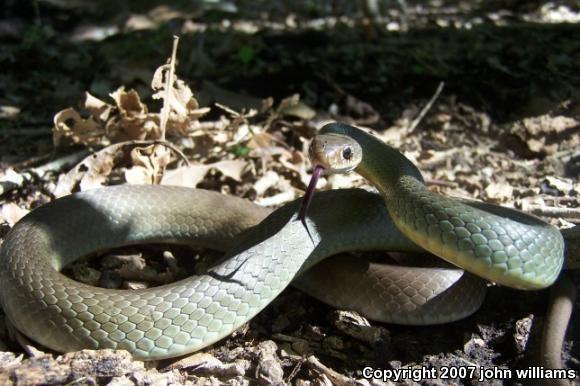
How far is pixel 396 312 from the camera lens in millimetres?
3715

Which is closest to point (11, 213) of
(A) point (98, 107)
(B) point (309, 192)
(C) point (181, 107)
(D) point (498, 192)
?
(A) point (98, 107)

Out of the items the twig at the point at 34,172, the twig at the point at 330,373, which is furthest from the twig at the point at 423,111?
the twig at the point at 330,373

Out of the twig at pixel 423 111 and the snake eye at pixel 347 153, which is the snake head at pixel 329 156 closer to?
the snake eye at pixel 347 153

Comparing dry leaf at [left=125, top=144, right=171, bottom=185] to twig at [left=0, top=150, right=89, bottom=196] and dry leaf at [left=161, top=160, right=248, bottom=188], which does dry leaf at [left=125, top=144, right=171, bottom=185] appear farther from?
twig at [left=0, top=150, right=89, bottom=196]

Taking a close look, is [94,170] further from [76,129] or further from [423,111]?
[423,111]

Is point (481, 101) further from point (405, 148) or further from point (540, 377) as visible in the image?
point (540, 377)

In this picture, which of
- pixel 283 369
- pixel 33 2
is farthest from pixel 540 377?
pixel 33 2

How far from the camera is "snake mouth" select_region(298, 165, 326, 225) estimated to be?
3.74 m

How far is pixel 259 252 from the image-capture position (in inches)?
144

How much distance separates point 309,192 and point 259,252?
48cm

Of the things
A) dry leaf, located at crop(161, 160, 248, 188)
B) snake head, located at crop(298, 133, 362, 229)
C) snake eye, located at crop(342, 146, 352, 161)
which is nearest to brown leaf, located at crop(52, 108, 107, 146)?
dry leaf, located at crop(161, 160, 248, 188)

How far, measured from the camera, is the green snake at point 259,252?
3301 millimetres

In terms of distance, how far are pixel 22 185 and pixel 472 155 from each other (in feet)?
13.3

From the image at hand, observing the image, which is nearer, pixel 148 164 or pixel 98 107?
pixel 148 164
